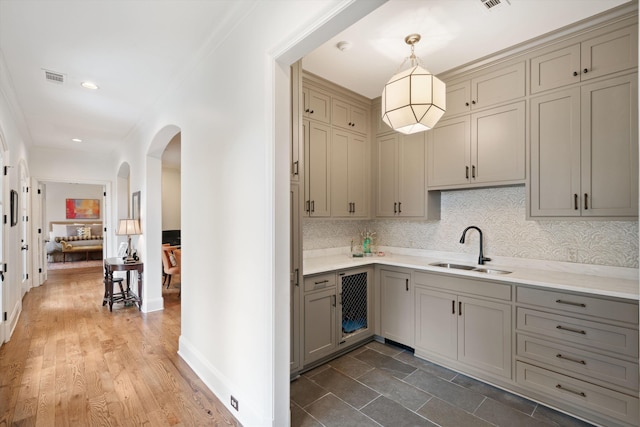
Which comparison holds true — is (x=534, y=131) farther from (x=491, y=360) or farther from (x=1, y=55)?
(x=1, y=55)

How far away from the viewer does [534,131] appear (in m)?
2.53

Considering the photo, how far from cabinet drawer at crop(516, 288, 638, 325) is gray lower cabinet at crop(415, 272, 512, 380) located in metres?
0.15

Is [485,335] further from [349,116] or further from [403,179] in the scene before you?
[349,116]

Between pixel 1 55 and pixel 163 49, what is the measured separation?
138cm

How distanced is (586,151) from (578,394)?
1.69 metres

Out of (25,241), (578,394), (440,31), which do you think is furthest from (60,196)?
(578,394)

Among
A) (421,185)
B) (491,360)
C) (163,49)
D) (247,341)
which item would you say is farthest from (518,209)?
(163,49)

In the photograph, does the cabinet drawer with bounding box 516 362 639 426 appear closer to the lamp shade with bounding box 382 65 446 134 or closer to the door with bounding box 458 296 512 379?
the door with bounding box 458 296 512 379

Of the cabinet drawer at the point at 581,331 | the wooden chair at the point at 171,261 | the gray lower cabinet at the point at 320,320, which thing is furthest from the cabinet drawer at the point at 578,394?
the wooden chair at the point at 171,261

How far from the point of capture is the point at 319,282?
2.80 meters

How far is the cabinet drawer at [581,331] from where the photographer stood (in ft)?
6.23

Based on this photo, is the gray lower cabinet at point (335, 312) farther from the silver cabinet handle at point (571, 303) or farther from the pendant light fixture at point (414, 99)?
the silver cabinet handle at point (571, 303)

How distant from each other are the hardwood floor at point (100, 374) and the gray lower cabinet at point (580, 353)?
7.07 feet

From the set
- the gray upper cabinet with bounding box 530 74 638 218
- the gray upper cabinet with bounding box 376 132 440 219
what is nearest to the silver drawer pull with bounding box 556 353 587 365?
the gray upper cabinet with bounding box 530 74 638 218
